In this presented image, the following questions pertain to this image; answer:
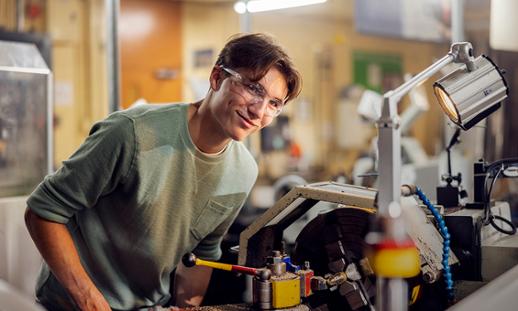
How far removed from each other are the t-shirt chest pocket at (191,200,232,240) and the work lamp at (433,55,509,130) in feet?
2.13

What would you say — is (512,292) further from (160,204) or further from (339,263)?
(160,204)

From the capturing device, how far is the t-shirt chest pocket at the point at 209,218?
5.21 ft

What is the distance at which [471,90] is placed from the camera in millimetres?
1212

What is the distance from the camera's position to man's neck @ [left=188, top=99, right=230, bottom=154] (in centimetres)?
151

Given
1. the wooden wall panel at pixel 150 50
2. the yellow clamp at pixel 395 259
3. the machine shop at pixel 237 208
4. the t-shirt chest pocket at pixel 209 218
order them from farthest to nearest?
the wooden wall panel at pixel 150 50 → the t-shirt chest pocket at pixel 209 218 → the machine shop at pixel 237 208 → the yellow clamp at pixel 395 259

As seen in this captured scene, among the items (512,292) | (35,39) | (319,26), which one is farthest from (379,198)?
(319,26)

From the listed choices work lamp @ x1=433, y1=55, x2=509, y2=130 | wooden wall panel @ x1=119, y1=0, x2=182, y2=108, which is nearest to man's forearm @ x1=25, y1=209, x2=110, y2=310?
work lamp @ x1=433, y1=55, x2=509, y2=130

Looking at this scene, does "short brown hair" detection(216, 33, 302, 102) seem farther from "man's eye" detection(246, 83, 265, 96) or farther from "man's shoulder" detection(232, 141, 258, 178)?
"man's shoulder" detection(232, 141, 258, 178)

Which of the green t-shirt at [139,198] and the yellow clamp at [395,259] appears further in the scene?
the green t-shirt at [139,198]

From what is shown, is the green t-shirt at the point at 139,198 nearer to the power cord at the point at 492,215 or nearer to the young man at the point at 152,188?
the young man at the point at 152,188

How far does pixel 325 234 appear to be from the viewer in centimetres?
128

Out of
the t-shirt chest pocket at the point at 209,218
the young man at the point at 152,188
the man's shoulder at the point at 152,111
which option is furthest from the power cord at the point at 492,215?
the man's shoulder at the point at 152,111

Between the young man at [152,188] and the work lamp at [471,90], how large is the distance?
1.22ft

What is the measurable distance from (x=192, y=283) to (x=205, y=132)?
0.52 m
